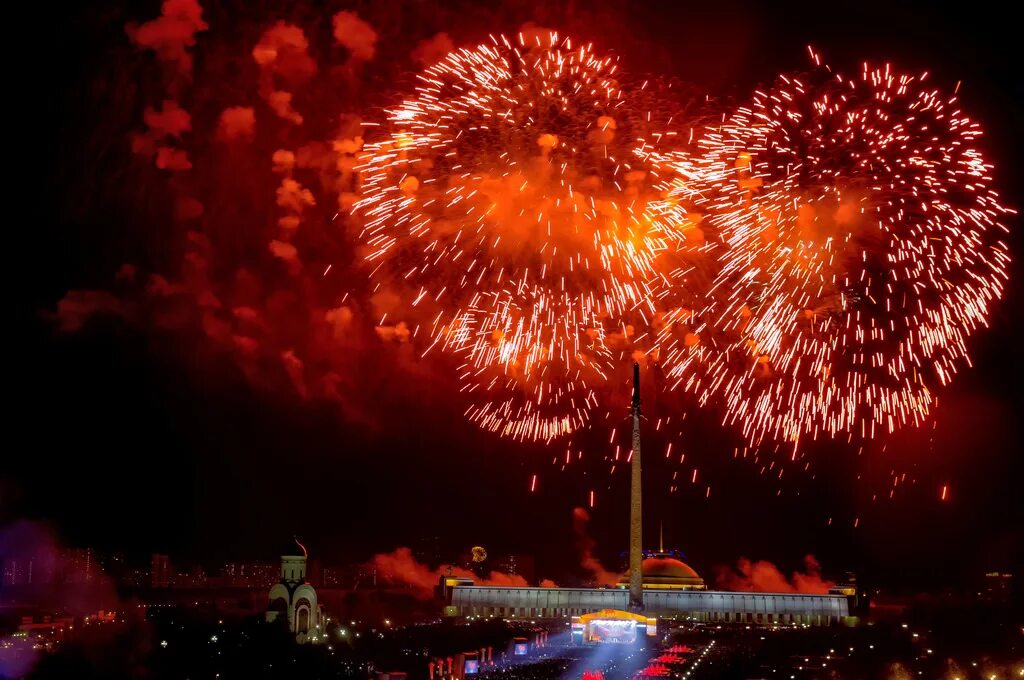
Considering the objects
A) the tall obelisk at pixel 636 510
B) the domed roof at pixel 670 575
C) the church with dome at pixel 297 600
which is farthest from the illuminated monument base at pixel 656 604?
the church with dome at pixel 297 600

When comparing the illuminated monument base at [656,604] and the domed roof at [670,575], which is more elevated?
the domed roof at [670,575]

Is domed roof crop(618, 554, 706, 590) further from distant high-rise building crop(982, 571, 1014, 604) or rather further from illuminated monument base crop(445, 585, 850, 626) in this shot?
distant high-rise building crop(982, 571, 1014, 604)

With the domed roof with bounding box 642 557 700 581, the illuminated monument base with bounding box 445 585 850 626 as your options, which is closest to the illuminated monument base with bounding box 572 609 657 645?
the illuminated monument base with bounding box 445 585 850 626

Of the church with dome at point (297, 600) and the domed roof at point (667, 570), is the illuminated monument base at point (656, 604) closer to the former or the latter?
the domed roof at point (667, 570)

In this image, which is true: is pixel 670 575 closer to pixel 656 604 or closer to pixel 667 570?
pixel 667 570

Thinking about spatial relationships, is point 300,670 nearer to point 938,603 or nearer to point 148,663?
point 148,663

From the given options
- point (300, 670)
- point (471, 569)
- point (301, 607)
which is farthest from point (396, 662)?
point (471, 569)

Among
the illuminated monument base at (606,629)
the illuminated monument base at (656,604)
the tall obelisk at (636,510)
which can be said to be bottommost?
the illuminated monument base at (656,604)
